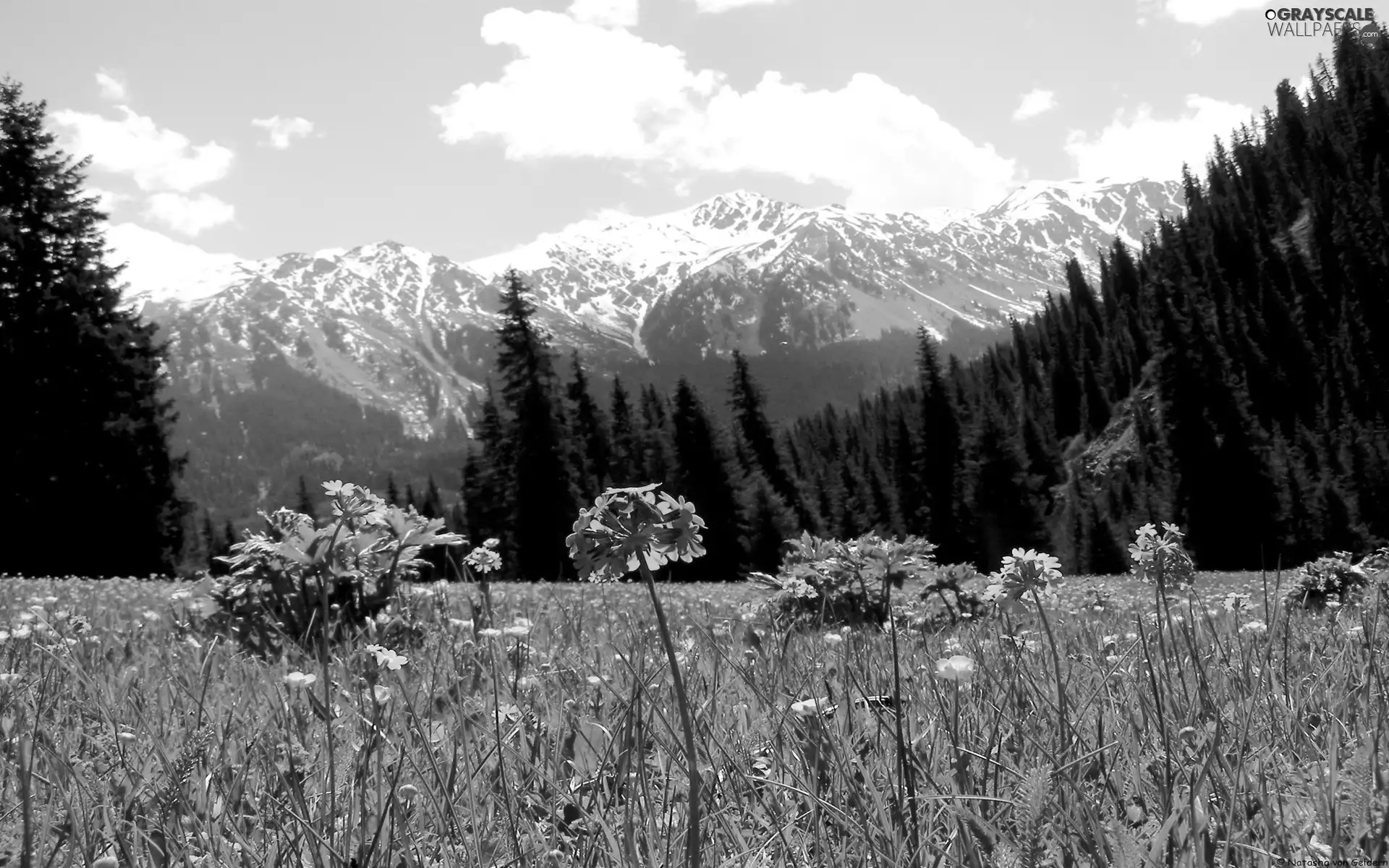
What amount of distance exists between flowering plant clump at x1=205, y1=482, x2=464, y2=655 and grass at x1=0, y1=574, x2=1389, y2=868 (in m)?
0.54

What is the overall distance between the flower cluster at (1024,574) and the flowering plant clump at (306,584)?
2.04 m

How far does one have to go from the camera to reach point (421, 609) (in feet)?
20.0

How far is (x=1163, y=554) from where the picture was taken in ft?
9.29

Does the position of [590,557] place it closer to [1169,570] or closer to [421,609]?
[1169,570]

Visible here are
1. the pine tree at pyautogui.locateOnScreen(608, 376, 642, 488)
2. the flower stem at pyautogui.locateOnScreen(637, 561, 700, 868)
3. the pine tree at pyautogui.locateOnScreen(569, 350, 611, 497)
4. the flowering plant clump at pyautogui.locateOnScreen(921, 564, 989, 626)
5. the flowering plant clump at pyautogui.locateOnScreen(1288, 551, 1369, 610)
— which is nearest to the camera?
the flower stem at pyautogui.locateOnScreen(637, 561, 700, 868)

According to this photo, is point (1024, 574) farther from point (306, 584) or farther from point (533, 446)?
point (533, 446)

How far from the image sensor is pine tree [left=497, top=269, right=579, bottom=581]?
1809 inches

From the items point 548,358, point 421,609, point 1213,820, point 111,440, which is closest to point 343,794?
point 1213,820

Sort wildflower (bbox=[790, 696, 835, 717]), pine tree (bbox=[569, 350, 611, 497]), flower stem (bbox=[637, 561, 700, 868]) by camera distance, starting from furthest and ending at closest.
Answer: pine tree (bbox=[569, 350, 611, 497]) → wildflower (bbox=[790, 696, 835, 717]) → flower stem (bbox=[637, 561, 700, 868])

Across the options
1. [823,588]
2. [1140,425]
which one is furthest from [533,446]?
[1140,425]

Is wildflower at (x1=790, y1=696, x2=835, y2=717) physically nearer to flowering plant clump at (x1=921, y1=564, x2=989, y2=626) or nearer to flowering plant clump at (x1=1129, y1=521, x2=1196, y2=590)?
flowering plant clump at (x1=1129, y1=521, x2=1196, y2=590)

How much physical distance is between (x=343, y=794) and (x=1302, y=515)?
8028 centimetres

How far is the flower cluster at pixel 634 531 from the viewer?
1456 mm

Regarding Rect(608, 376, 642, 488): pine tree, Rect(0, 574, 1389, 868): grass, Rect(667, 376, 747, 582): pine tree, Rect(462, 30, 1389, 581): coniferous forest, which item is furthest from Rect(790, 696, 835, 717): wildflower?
Rect(608, 376, 642, 488): pine tree
